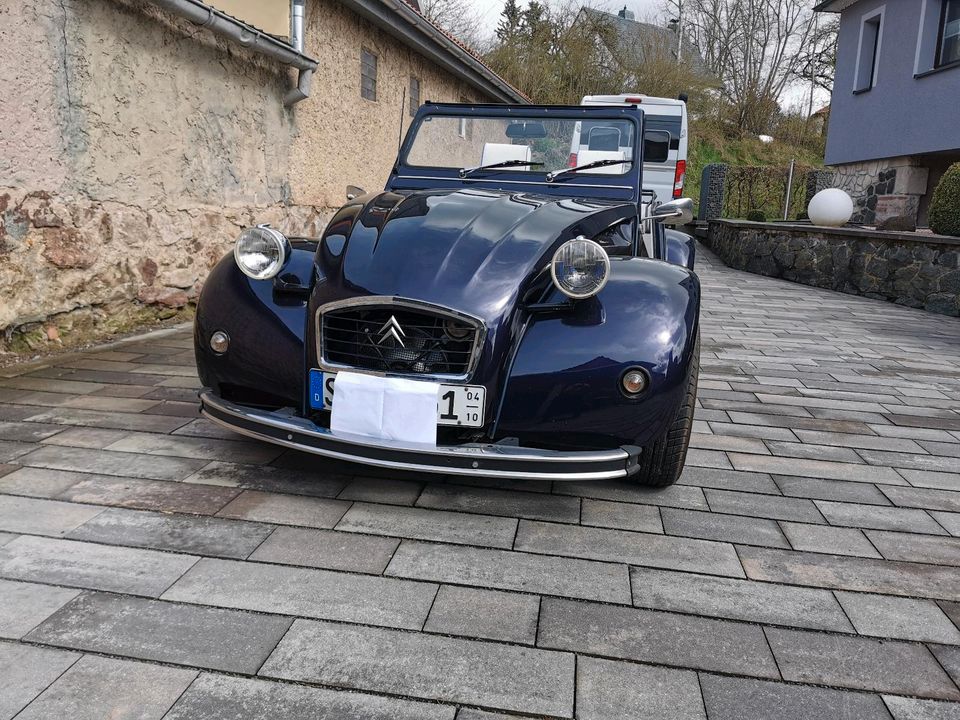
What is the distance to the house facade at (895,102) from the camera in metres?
11.5

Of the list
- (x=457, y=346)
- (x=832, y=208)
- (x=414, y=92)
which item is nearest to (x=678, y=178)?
(x=832, y=208)

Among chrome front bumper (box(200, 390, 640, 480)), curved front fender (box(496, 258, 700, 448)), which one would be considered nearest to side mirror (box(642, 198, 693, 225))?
curved front fender (box(496, 258, 700, 448))

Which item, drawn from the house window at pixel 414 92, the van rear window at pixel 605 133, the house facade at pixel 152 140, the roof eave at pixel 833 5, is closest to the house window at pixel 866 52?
the roof eave at pixel 833 5

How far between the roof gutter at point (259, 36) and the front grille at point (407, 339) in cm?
372

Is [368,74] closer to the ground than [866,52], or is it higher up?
closer to the ground

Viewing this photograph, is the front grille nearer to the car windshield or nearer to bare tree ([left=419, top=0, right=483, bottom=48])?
the car windshield

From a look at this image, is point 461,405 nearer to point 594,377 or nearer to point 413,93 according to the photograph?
point 594,377

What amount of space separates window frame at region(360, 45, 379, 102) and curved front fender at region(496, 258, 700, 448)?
289 inches

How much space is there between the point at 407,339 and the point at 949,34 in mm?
12862

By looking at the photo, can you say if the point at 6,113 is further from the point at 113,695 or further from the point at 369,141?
the point at 369,141

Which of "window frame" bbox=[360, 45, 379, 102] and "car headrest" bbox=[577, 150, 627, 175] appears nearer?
"car headrest" bbox=[577, 150, 627, 175]

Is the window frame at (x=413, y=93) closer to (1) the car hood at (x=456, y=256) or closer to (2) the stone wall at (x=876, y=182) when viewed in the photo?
(2) the stone wall at (x=876, y=182)

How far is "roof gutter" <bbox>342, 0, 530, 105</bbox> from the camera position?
816 centimetres

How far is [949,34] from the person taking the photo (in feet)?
38.0
